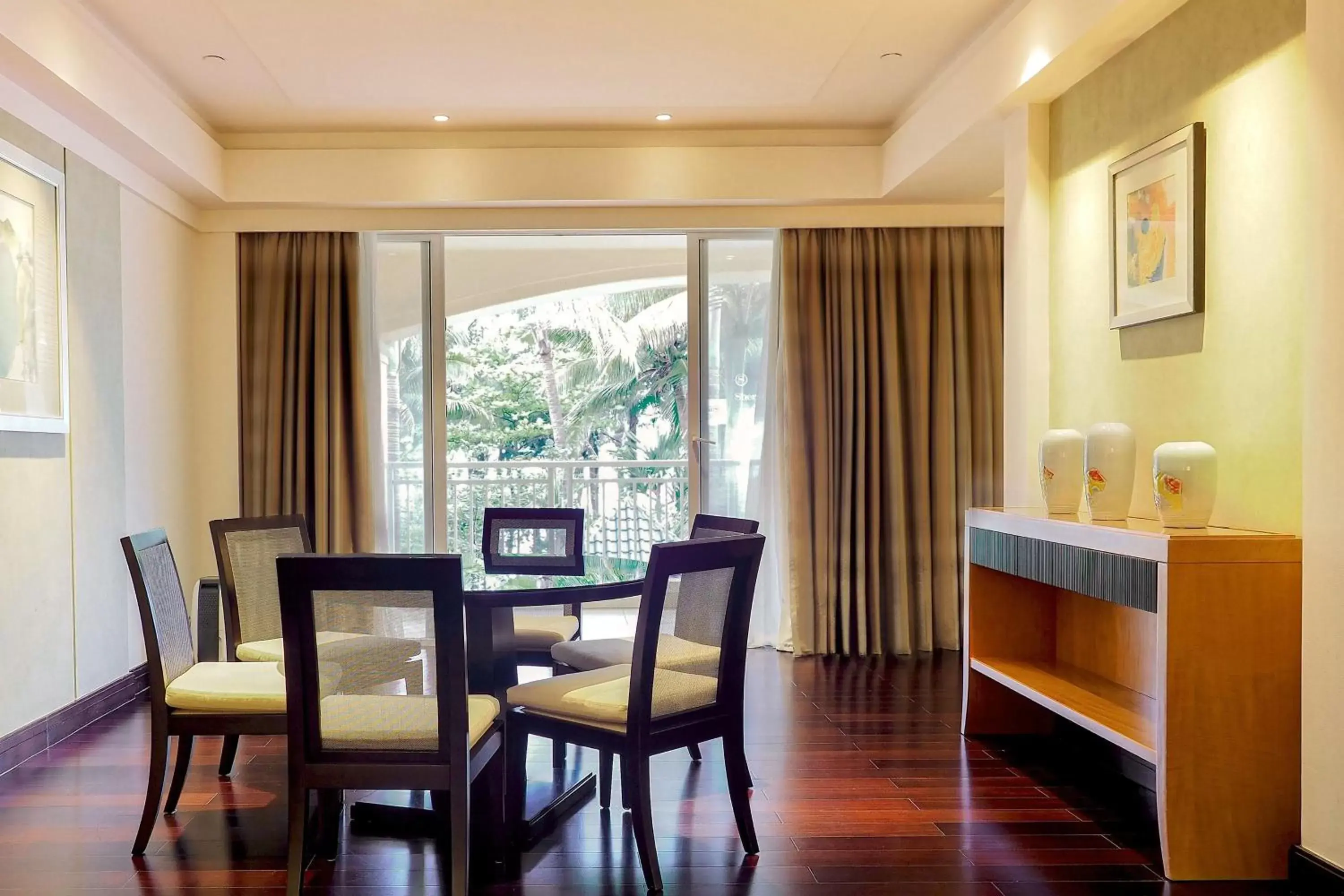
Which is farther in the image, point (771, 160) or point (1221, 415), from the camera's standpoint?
point (771, 160)

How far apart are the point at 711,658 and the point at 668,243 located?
16.4 ft

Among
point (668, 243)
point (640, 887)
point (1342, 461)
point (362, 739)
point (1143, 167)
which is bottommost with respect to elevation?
point (640, 887)

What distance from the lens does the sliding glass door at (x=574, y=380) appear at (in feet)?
18.5

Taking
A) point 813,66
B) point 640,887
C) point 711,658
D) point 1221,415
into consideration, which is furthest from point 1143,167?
point 640,887

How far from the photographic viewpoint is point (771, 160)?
5.32m

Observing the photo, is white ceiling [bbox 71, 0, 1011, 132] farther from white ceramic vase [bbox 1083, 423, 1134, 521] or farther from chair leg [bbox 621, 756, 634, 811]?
chair leg [bbox 621, 756, 634, 811]

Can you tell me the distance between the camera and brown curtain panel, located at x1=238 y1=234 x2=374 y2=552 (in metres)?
5.44

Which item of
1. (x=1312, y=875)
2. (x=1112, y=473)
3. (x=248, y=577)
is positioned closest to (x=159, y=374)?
(x=248, y=577)

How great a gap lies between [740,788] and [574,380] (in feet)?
18.4

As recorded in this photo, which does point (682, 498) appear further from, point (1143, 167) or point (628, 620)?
point (1143, 167)

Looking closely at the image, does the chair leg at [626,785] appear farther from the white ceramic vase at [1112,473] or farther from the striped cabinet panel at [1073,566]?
the white ceramic vase at [1112,473]

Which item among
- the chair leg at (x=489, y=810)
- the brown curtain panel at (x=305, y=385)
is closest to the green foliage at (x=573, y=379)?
the brown curtain panel at (x=305, y=385)

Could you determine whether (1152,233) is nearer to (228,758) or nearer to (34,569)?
(228,758)

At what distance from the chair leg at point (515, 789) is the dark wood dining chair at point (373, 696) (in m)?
0.38
